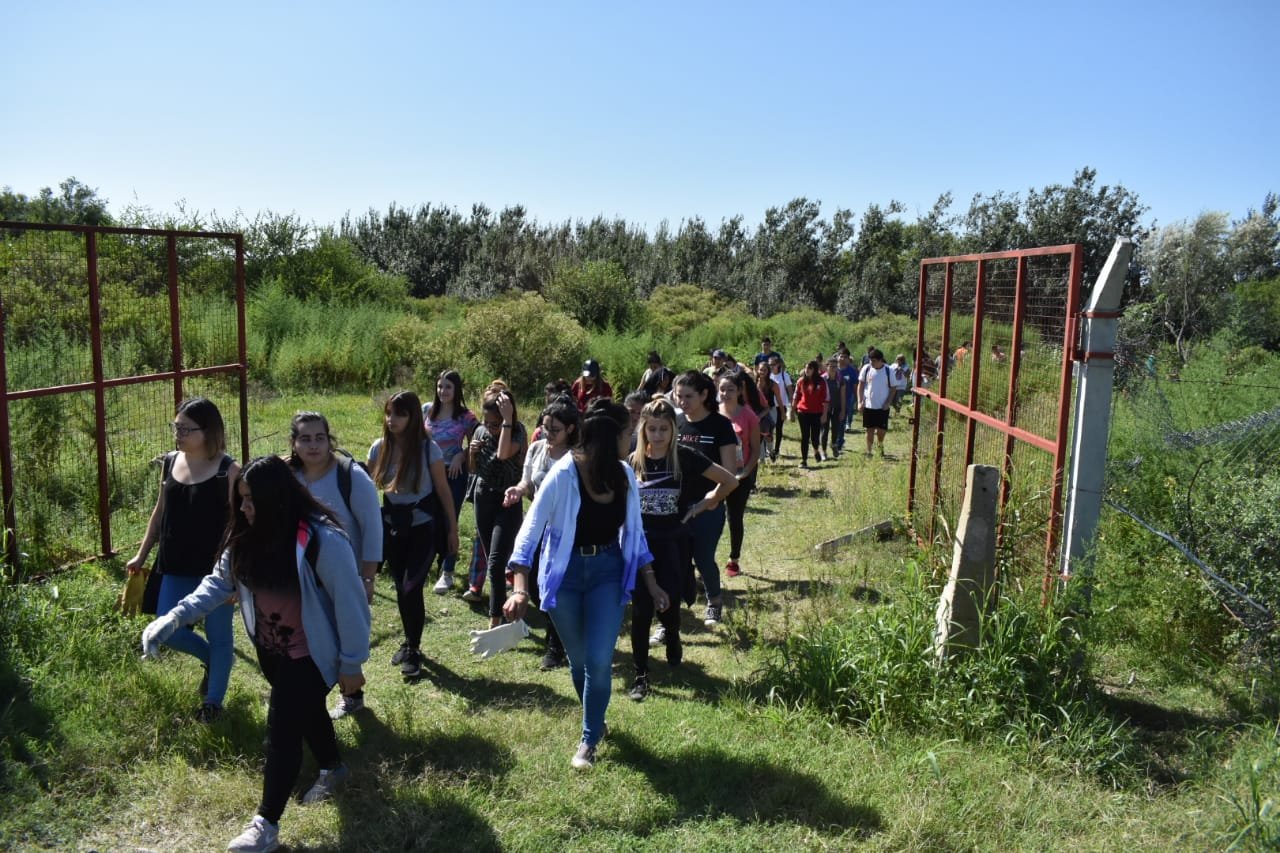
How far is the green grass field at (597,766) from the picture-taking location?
3.69 meters

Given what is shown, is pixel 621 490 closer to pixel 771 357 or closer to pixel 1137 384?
pixel 1137 384

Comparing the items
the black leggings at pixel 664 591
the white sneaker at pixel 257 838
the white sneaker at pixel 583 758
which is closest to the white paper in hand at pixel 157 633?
the white sneaker at pixel 257 838

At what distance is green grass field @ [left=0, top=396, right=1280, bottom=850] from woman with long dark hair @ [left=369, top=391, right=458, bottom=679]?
35cm

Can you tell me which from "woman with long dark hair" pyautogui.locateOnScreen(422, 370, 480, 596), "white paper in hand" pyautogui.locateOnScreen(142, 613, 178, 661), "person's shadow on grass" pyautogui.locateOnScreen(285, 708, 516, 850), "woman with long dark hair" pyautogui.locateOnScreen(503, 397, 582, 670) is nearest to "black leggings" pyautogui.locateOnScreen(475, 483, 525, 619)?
"woman with long dark hair" pyautogui.locateOnScreen(503, 397, 582, 670)

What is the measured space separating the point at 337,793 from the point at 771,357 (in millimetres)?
11397

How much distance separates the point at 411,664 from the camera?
5.60 m

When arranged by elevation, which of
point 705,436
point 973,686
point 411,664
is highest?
point 705,436

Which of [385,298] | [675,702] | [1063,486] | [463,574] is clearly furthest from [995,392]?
[385,298]

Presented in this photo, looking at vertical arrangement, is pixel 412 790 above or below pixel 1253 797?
below

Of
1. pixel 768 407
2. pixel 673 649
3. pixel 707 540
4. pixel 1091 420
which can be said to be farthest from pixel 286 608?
pixel 768 407

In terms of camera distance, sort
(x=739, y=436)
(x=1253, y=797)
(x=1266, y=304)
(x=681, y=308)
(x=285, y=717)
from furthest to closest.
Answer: (x=681, y=308), (x=1266, y=304), (x=739, y=436), (x=285, y=717), (x=1253, y=797)

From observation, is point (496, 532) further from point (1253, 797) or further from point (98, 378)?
point (1253, 797)

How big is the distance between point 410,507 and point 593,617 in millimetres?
1847

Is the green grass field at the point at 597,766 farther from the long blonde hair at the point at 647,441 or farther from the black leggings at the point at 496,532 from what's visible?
the long blonde hair at the point at 647,441
